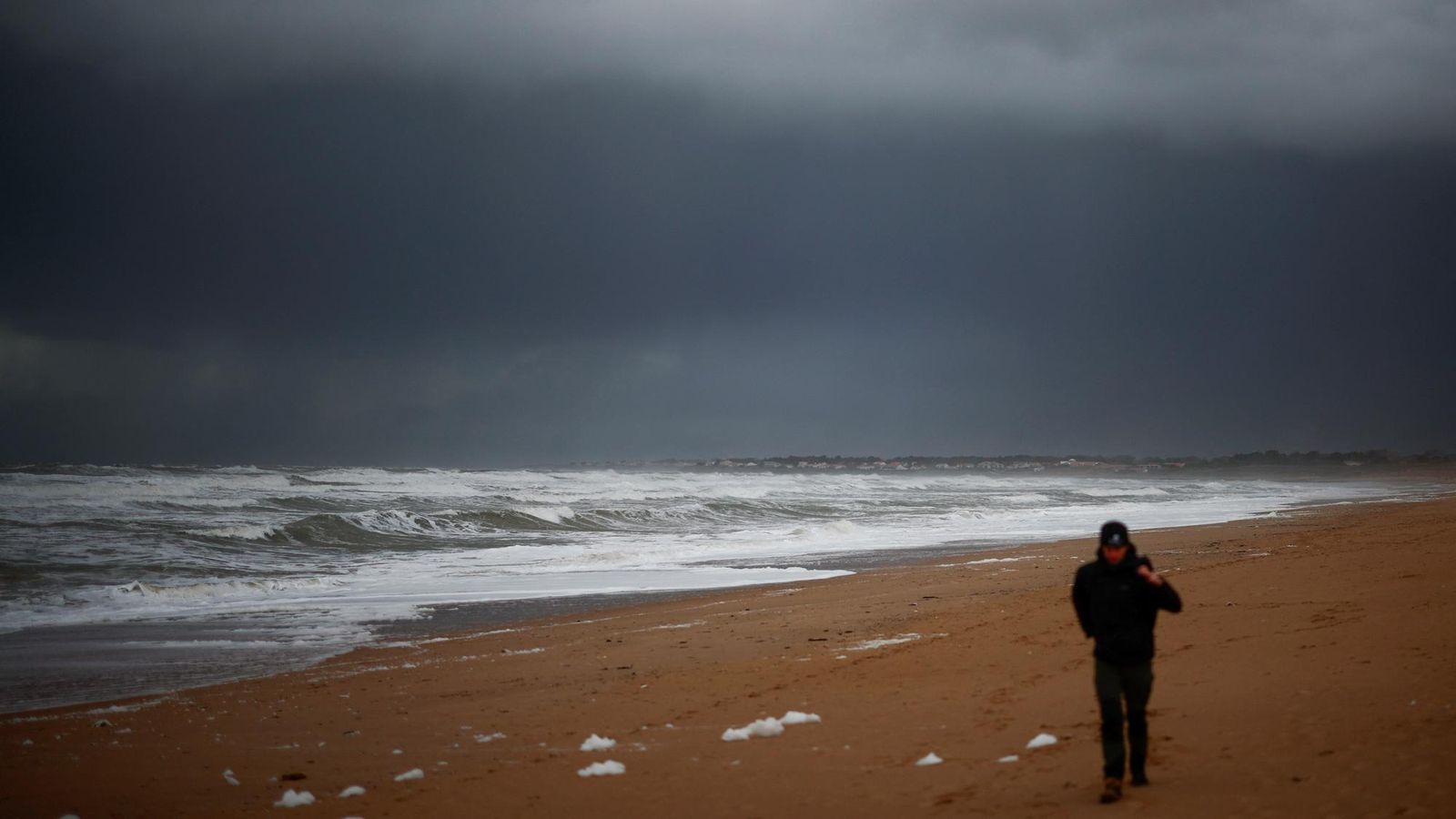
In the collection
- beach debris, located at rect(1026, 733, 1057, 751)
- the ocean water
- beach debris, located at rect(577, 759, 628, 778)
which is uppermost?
beach debris, located at rect(1026, 733, 1057, 751)

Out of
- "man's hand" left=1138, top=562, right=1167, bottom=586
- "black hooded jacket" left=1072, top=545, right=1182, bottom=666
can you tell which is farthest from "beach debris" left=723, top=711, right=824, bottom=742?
"man's hand" left=1138, top=562, right=1167, bottom=586

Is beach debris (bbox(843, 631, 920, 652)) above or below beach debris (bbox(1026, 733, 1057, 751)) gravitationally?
below

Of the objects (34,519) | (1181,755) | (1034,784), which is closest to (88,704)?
(1034,784)

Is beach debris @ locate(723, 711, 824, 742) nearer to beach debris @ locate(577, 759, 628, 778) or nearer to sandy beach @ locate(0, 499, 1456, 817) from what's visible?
sandy beach @ locate(0, 499, 1456, 817)

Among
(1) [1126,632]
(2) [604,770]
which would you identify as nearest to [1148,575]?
(1) [1126,632]

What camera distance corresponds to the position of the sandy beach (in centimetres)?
588

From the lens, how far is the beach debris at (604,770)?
6.86m

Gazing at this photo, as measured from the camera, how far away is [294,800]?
6.61m

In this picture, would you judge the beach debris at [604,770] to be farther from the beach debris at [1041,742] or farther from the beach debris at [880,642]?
the beach debris at [880,642]

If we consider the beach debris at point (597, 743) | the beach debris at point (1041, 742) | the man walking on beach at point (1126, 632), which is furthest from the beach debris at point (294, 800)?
the man walking on beach at point (1126, 632)

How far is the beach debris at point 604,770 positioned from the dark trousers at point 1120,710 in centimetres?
306

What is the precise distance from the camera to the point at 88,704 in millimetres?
9992

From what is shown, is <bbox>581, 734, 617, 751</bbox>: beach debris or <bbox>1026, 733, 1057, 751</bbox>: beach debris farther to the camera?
<bbox>581, 734, 617, 751</bbox>: beach debris

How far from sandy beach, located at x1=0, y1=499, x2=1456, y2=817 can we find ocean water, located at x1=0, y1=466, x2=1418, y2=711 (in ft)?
7.78
